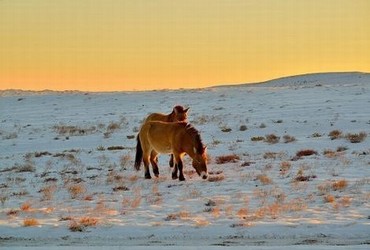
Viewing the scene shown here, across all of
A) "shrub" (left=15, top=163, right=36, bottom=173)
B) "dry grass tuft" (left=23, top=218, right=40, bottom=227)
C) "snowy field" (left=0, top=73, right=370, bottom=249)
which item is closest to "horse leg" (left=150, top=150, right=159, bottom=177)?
"snowy field" (left=0, top=73, right=370, bottom=249)

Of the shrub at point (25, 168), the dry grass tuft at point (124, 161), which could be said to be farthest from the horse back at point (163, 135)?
the shrub at point (25, 168)

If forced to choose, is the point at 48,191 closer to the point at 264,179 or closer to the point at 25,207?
the point at 25,207

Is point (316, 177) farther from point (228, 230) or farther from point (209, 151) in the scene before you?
point (209, 151)

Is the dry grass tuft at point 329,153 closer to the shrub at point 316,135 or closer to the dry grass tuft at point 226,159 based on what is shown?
the dry grass tuft at point 226,159

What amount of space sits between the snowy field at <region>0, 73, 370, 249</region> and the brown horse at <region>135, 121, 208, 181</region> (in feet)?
1.33

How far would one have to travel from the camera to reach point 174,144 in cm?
1622

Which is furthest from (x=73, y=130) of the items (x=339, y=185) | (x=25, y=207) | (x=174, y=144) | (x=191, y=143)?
(x=339, y=185)

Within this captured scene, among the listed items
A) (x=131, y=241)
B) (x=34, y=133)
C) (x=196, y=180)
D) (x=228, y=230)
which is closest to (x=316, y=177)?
(x=196, y=180)

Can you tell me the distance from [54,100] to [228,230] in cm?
4467

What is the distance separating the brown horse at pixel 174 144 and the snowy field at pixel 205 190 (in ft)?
1.33

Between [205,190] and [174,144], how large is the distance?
2020 millimetres

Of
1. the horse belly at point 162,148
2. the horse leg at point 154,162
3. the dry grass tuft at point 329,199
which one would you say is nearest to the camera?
the dry grass tuft at point 329,199

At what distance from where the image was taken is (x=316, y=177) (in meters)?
15.7

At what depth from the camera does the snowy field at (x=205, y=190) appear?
1059cm
